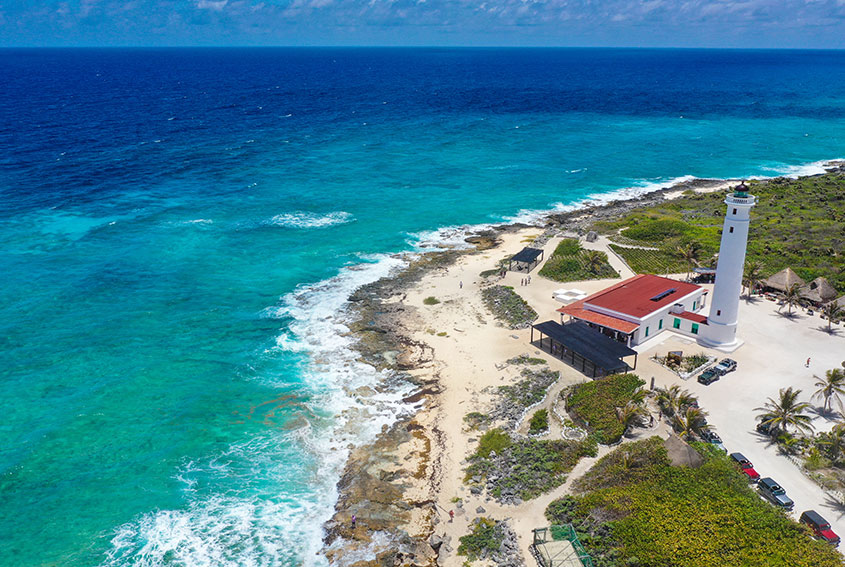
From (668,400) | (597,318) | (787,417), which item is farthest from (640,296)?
(787,417)

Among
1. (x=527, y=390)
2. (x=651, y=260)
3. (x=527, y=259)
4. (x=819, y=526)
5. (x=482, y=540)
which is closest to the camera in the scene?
(x=819, y=526)

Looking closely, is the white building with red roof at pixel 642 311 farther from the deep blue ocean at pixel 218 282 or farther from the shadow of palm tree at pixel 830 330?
the deep blue ocean at pixel 218 282

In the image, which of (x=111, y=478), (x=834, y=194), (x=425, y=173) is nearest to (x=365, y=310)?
(x=111, y=478)

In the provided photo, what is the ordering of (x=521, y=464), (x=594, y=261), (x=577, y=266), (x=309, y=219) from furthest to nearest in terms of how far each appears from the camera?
(x=309, y=219) < (x=577, y=266) < (x=594, y=261) < (x=521, y=464)

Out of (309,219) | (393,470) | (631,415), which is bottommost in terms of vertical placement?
(393,470)

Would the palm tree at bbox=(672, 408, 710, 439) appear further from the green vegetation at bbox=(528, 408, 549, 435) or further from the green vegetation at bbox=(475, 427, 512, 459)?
the green vegetation at bbox=(475, 427, 512, 459)

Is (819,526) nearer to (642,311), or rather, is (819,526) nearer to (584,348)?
(584,348)

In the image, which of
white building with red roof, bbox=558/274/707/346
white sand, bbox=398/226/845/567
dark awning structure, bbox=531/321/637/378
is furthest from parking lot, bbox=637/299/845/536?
dark awning structure, bbox=531/321/637/378
